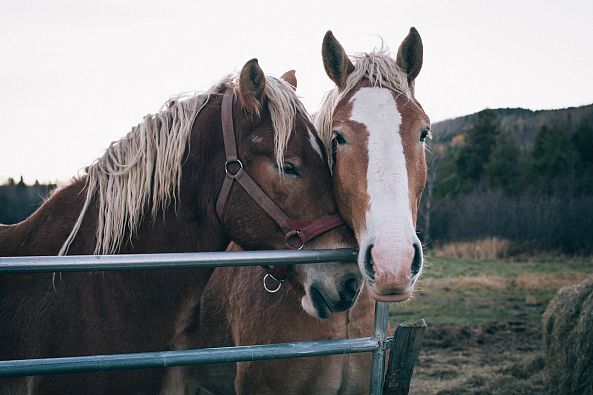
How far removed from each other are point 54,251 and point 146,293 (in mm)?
472

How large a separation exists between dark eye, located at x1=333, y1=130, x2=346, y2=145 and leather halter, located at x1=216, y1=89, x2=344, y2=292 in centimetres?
34

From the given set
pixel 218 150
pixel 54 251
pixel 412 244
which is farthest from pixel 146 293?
pixel 412 244

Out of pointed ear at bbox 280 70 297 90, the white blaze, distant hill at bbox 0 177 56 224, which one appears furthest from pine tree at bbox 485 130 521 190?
the white blaze

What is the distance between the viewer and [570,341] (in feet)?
17.6

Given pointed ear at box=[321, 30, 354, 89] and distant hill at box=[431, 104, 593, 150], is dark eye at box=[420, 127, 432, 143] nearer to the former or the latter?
pointed ear at box=[321, 30, 354, 89]

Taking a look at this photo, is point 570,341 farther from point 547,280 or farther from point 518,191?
point 518,191

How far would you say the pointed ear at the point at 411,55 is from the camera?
272 centimetres

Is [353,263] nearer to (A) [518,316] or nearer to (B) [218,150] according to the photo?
(B) [218,150]

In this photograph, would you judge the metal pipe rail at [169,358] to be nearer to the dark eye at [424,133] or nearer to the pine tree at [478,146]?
the dark eye at [424,133]

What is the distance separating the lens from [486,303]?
11234 millimetres

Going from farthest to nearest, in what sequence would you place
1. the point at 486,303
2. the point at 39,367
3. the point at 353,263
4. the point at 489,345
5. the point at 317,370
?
the point at 486,303
the point at 489,345
the point at 317,370
the point at 353,263
the point at 39,367

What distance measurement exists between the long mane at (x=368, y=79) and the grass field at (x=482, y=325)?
3.21ft

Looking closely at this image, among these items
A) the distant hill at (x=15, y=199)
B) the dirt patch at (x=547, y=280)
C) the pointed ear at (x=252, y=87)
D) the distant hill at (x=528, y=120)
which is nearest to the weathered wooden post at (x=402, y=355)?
the pointed ear at (x=252, y=87)

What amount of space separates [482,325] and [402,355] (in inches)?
291
